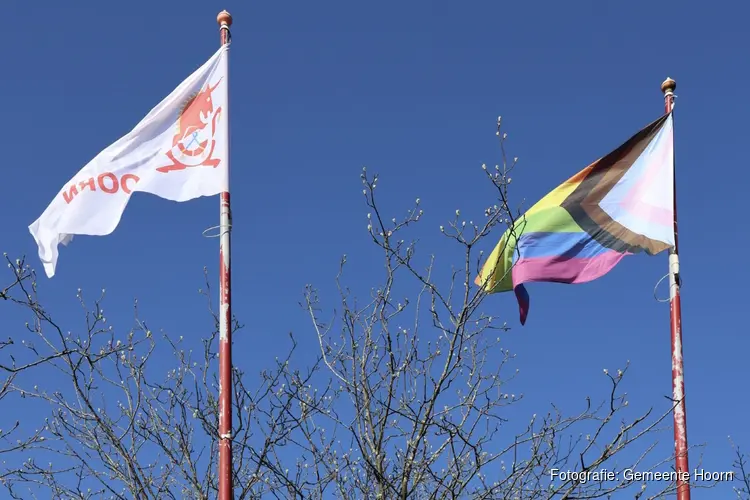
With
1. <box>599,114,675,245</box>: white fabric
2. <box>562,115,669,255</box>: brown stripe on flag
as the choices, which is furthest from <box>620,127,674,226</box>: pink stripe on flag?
<box>562,115,669,255</box>: brown stripe on flag

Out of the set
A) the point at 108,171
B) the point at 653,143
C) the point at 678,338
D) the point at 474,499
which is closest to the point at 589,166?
the point at 653,143

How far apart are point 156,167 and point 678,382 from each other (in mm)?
5182

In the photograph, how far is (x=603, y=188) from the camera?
44.2 feet

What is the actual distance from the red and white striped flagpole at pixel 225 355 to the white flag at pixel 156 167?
1.18 ft

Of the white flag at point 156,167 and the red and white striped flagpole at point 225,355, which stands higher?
the white flag at point 156,167

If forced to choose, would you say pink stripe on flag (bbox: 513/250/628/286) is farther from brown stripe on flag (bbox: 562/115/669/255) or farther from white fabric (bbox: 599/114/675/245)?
white fabric (bbox: 599/114/675/245)

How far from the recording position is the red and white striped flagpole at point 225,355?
955 cm

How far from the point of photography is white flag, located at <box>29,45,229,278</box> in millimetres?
11078

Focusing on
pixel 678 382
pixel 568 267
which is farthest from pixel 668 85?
pixel 678 382

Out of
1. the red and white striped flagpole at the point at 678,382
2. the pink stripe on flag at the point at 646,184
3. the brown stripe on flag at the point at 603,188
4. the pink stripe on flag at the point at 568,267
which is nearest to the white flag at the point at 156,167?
the pink stripe on flag at the point at 568,267

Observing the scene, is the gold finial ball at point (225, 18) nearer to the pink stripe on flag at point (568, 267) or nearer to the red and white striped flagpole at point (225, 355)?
the red and white striped flagpole at point (225, 355)

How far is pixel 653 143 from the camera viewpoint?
43.9ft

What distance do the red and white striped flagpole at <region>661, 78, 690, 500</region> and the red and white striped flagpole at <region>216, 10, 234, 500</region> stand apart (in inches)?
155

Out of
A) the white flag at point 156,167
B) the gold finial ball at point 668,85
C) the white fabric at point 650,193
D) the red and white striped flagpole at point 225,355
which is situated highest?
the gold finial ball at point 668,85
